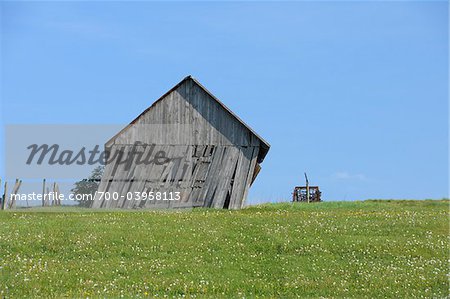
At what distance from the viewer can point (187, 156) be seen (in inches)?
1802

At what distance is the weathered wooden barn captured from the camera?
45.4 meters

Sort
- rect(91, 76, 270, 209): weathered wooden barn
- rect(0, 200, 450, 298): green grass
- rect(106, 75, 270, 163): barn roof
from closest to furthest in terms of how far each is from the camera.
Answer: rect(0, 200, 450, 298): green grass
rect(91, 76, 270, 209): weathered wooden barn
rect(106, 75, 270, 163): barn roof

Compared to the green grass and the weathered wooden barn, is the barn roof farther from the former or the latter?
the green grass

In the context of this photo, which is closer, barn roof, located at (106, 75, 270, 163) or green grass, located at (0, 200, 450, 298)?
green grass, located at (0, 200, 450, 298)

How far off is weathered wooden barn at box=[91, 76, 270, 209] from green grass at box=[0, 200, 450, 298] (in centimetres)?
1271

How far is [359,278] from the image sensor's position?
20500 millimetres

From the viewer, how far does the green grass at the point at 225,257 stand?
1898cm

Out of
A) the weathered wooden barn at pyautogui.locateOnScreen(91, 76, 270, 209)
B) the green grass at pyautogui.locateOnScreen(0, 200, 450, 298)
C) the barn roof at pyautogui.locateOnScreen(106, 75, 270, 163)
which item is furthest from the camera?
the barn roof at pyautogui.locateOnScreen(106, 75, 270, 163)

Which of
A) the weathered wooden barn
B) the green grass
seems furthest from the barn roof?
the green grass

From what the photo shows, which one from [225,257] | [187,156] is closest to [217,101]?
[187,156]

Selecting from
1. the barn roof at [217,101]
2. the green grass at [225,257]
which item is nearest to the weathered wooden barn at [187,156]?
the barn roof at [217,101]

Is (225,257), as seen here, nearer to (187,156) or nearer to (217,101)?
(187,156)

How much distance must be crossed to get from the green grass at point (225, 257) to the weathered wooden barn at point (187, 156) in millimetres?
12709

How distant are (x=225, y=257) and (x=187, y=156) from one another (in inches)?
909
